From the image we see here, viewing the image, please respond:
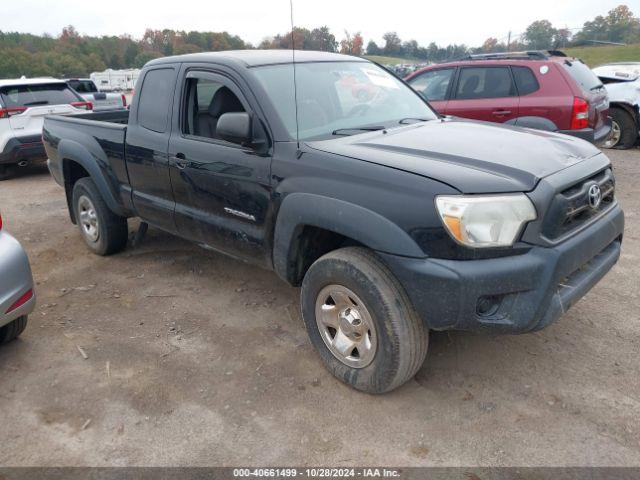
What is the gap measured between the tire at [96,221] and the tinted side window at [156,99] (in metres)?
1.12

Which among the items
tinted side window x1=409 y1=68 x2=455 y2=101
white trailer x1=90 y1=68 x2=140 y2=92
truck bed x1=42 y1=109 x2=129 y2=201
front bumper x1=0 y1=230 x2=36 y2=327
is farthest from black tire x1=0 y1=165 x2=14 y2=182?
white trailer x1=90 y1=68 x2=140 y2=92

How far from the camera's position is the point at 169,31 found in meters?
5.69

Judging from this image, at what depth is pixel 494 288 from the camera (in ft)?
8.11

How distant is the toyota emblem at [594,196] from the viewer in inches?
112

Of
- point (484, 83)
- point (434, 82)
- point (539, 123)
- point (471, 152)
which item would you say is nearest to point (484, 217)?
point (471, 152)

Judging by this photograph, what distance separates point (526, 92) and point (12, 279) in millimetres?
6154

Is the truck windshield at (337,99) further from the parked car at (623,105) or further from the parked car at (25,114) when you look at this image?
the parked car at (623,105)

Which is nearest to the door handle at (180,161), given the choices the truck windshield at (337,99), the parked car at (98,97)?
the truck windshield at (337,99)

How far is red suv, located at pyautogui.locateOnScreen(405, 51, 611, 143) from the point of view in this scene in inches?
260

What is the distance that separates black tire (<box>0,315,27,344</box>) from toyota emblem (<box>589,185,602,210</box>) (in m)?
3.58

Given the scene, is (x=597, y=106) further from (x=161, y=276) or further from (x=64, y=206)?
(x=64, y=206)

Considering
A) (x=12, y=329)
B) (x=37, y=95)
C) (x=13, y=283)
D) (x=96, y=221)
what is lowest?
(x=12, y=329)

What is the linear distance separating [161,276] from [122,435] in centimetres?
218

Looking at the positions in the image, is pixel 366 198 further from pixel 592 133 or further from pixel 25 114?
pixel 25 114
